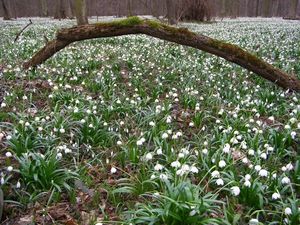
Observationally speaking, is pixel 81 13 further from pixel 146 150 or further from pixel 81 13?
pixel 146 150

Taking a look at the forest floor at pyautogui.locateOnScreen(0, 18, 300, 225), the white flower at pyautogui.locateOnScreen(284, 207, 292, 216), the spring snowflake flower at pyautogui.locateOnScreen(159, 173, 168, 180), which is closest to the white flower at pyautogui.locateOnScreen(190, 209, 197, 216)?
the forest floor at pyautogui.locateOnScreen(0, 18, 300, 225)

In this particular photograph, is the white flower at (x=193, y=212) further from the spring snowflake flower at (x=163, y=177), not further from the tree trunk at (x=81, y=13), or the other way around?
the tree trunk at (x=81, y=13)

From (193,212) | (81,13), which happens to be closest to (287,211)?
(193,212)

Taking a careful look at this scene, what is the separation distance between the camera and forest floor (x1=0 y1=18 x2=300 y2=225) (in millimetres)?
3357

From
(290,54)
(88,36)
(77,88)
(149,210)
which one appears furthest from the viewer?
(290,54)

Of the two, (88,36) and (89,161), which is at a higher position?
(88,36)

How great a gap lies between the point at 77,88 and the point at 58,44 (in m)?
1.39

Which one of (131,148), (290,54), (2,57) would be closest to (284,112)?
(131,148)

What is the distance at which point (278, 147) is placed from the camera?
4723 mm

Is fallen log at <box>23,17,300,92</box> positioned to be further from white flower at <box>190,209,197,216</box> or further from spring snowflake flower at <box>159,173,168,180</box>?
white flower at <box>190,209,197,216</box>

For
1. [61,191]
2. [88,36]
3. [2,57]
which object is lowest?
[61,191]

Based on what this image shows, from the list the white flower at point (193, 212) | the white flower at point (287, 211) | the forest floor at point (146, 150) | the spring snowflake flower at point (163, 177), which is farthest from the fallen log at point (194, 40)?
the white flower at point (193, 212)

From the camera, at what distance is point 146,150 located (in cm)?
449

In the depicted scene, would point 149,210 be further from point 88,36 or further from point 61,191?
point 88,36
